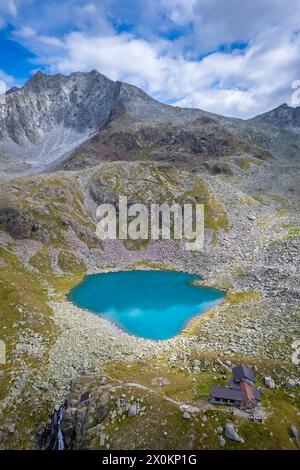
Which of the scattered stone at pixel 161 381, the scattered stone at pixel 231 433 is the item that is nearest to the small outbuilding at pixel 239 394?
the scattered stone at pixel 231 433

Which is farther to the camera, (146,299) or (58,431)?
(146,299)

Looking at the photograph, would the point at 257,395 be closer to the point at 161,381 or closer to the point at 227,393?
the point at 227,393

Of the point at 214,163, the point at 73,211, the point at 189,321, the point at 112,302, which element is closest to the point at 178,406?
the point at 189,321

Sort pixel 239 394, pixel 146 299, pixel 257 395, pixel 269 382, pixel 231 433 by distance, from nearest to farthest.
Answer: pixel 231 433 < pixel 239 394 < pixel 257 395 < pixel 269 382 < pixel 146 299

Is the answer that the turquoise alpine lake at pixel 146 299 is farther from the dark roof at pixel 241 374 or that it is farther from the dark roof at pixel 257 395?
the dark roof at pixel 257 395

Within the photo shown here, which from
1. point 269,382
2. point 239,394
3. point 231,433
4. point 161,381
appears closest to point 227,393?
point 239,394

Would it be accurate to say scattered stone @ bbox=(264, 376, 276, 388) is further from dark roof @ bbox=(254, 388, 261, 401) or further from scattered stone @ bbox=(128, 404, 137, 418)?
scattered stone @ bbox=(128, 404, 137, 418)

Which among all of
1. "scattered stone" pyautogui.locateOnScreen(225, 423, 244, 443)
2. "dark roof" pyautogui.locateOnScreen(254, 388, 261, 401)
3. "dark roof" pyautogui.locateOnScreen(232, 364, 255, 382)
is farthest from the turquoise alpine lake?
"scattered stone" pyautogui.locateOnScreen(225, 423, 244, 443)
